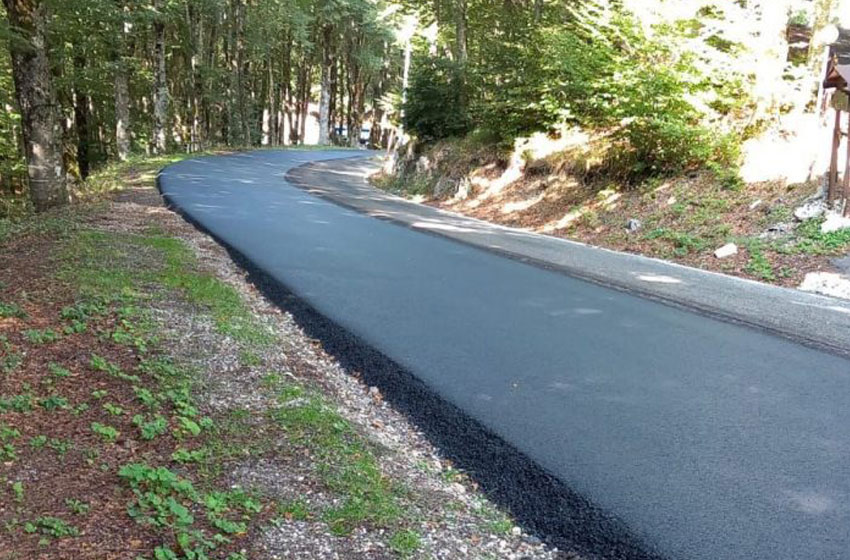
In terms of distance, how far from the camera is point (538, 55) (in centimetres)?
2034

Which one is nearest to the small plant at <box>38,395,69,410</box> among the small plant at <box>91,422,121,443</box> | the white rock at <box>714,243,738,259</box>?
the small plant at <box>91,422,121,443</box>

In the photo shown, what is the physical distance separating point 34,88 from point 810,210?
13654 mm

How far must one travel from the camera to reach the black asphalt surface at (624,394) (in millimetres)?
3617

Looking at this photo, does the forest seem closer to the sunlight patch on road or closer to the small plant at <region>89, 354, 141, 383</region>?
the sunlight patch on road

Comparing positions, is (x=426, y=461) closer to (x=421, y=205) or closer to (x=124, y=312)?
(x=124, y=312)

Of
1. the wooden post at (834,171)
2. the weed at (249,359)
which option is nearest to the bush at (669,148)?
the wooden post at (834,171)

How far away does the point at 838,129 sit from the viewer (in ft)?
39.3

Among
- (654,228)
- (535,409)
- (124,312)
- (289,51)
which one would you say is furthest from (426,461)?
(289,51)

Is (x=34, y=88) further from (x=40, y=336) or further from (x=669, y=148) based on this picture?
(x=669, y=148)

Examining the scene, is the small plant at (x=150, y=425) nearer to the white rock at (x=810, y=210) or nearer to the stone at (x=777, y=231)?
the stone at (x=777, y=231)

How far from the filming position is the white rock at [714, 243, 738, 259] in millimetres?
11820

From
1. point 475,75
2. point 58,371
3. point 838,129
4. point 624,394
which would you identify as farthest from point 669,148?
point 58,371

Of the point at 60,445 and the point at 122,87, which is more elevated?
the point at 122,87

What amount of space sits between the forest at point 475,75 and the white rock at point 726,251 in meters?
3.01
